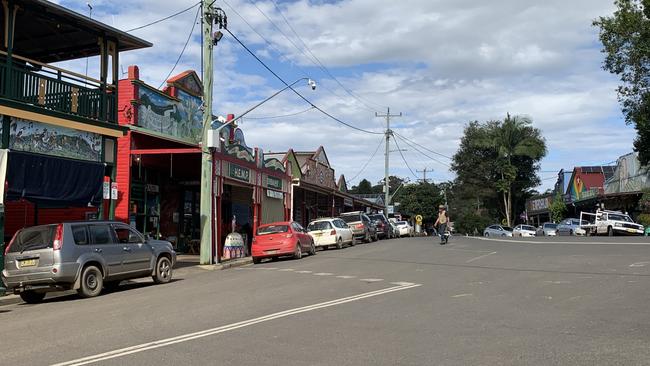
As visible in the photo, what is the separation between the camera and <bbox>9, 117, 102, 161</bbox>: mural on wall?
49.1ft

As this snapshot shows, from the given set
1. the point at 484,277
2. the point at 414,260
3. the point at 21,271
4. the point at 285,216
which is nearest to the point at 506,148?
the point at 285,216

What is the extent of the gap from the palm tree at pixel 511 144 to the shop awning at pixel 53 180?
165 feet

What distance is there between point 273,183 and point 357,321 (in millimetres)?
23385

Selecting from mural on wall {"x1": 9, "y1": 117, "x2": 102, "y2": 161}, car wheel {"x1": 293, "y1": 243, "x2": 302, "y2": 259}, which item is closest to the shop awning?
mural on wall {"x1": 9, "y1": 117, "x2": 102, "y2": 161}

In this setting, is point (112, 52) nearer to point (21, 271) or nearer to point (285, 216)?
point (21, 271)

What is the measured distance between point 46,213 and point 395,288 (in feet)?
43.2

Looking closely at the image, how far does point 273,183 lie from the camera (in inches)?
1259

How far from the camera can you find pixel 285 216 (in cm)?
3447

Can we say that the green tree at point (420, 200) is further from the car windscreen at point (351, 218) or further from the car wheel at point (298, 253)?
the car wheel at point (298, 253)

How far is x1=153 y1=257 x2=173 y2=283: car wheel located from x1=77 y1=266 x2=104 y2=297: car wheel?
214cm

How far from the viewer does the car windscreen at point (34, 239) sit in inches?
508

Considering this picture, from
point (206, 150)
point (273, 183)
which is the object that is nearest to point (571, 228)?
point (273, 183)

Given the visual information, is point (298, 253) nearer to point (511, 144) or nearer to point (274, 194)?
point (274, 194)

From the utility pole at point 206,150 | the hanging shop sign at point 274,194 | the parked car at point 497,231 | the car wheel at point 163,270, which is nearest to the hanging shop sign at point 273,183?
the hanging shop sign at point 274,194
